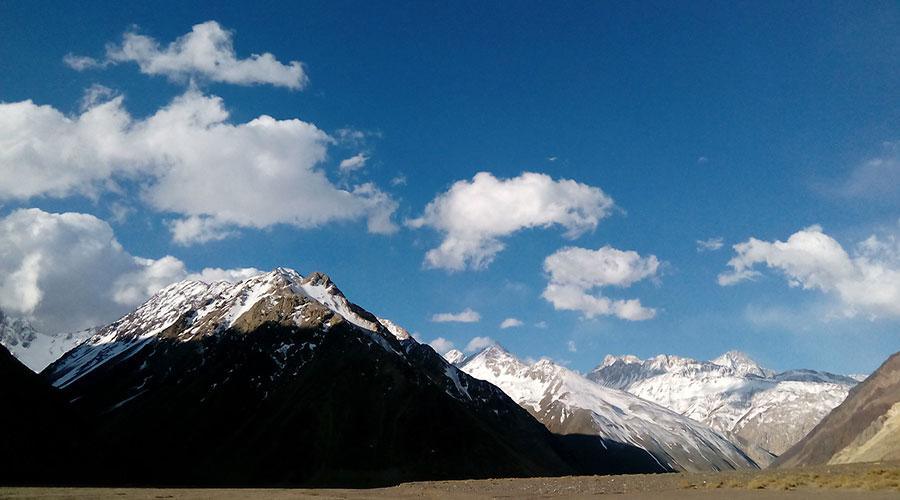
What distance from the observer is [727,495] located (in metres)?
48.8

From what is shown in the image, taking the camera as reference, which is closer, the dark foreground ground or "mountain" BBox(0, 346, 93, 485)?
the dark foreground ground

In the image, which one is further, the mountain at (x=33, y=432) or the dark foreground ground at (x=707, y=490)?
the mountain at (x=33, y=432)

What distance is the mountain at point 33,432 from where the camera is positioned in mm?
122250

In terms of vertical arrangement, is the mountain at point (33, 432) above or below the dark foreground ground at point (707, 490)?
above

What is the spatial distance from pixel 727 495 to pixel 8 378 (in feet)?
500

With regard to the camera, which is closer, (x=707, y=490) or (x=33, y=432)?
(x=707, y=490)

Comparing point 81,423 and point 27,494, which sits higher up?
point 81,423

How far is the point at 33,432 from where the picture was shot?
13512 centimetres

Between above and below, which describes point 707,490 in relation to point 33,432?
below

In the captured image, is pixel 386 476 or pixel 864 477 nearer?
pixel 864 477

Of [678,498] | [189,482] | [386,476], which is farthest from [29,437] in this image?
[678,498]

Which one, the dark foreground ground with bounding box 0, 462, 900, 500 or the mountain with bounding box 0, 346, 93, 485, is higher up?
the mountain with bounding box 0, 346, 93, 485

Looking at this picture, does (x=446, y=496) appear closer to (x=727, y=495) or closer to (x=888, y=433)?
(x=727, y=495)

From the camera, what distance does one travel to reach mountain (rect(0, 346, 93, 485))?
12225 centimetres
